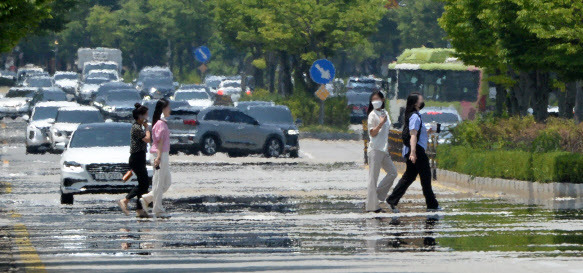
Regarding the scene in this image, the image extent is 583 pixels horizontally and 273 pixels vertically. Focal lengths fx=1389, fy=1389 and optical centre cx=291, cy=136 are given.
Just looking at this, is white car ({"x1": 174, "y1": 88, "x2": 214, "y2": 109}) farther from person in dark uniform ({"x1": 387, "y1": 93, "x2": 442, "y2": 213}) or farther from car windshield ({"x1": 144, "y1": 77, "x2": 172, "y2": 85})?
person in dark uniform ({"x1": 387, "y1": 93, "x2": 442, "y2": 213})

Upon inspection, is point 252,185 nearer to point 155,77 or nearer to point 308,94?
point 308,94

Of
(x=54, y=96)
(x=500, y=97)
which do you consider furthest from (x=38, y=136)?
(x=54, y=96)

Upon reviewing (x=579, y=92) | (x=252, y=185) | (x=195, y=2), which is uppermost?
(x=195, y=2)

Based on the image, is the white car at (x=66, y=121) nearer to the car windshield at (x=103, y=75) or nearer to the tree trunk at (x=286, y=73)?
the tree trunk at (x=286, y=73)

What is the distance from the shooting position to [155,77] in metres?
89.1

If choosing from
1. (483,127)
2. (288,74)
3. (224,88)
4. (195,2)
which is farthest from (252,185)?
(195,2)

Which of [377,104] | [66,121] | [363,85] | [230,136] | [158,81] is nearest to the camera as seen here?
[377,104]

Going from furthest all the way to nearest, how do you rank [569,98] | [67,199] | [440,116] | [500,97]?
[440,116]
[500,97]
[569,98]
[67,199]

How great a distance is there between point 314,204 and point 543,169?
4182 mm

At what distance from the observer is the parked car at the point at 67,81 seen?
9025 cm

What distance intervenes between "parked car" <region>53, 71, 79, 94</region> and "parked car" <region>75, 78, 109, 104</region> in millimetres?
4996

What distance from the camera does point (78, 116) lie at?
42.2 m

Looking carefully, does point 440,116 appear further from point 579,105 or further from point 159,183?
point 159,183

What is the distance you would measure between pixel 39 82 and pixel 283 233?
70436 mm
